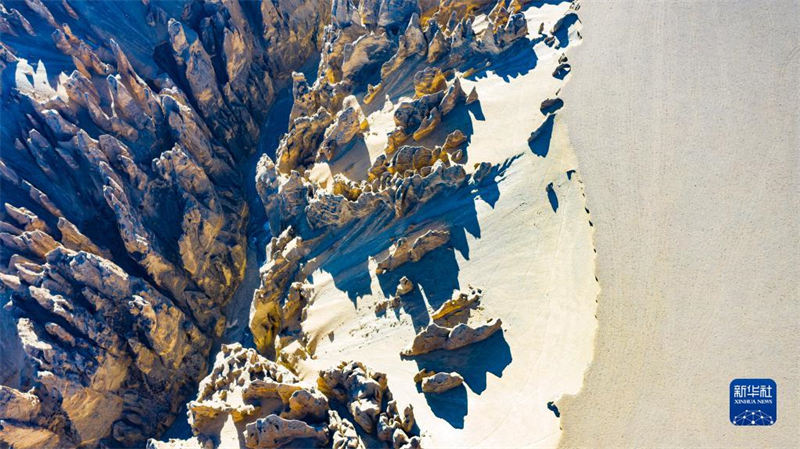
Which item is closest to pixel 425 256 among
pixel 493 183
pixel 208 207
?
pixel 493 183

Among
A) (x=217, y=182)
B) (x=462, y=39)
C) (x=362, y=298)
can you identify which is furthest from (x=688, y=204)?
(x=217, y=182)

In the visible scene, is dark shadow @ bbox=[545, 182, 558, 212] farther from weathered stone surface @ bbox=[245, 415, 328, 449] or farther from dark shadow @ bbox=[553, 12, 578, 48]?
weathered stone surface @ bbox=[245, 415, 328, 449]

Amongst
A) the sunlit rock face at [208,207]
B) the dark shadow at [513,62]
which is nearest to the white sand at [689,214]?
the dark shadow at [513,62]

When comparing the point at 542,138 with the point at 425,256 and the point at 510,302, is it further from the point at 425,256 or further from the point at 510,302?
the point at 510,302

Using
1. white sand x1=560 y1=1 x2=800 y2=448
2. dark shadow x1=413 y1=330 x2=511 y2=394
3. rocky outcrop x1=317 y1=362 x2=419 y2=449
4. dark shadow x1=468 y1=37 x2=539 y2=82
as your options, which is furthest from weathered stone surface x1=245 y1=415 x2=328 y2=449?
dark shadow x1=468 y1=37 x2=539 y2=82

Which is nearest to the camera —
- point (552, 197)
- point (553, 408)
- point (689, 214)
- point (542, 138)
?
point (553, 408)

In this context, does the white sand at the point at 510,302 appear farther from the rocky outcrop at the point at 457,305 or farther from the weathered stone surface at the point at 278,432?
the weathered stone surface at the point at 278,432
